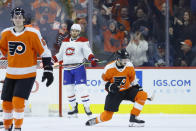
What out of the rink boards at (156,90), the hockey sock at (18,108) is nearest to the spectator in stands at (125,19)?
the rink boards at (156,90)

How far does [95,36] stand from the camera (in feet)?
30.0

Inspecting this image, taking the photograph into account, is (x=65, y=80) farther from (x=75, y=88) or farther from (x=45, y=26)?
(x=45, y=26)

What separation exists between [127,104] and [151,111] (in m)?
0.38

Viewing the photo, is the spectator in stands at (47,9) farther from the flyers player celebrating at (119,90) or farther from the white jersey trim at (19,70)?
the white jersey trim at (19,70)

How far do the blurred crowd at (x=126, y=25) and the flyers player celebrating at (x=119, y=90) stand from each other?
2.22 meters

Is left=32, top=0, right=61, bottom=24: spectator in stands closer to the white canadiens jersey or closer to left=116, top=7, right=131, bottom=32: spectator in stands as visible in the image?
left=116, top=7, right=131, bottom=32: spectator in stands

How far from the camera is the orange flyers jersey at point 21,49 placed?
5.29m

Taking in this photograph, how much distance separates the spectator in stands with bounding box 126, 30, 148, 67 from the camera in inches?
357

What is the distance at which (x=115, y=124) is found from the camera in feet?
23.1

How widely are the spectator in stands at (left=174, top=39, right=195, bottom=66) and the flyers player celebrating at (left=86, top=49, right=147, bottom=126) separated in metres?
2.44

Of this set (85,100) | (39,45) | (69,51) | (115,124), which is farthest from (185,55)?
(39,45)

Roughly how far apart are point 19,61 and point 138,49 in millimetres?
4158

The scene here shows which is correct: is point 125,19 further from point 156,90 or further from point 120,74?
point 120,74

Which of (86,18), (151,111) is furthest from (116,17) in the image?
(151,111)
